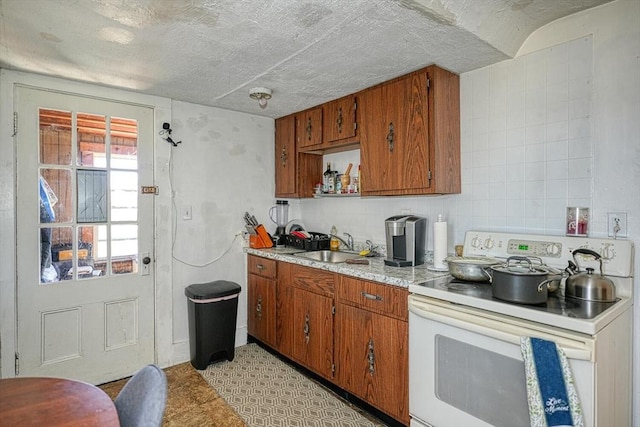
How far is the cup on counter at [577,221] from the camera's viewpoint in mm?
1782

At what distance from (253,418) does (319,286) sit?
0.91 metres

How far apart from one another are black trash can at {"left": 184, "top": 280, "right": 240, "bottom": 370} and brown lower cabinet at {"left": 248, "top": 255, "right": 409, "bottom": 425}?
330 mm

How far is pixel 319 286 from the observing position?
251 cm

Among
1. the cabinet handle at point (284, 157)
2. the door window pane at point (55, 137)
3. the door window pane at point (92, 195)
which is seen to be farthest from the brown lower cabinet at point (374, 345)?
the door window pane at point (55, 137)

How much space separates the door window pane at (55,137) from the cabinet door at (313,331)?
1.92 m

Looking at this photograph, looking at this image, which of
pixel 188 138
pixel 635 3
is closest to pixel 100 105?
pixel 188 138

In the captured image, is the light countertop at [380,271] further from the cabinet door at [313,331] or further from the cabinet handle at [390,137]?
the cabinet handle at [390,137]

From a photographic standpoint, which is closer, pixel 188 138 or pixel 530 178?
pixel 530 178

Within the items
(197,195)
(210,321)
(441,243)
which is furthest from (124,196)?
(441,243)

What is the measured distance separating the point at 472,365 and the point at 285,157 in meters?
2.43

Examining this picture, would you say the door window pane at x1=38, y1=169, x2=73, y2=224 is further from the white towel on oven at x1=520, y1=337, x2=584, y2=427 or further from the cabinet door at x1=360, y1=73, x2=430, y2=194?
the white towel on oven at x1=520, y1=337, x2=584, y2=427

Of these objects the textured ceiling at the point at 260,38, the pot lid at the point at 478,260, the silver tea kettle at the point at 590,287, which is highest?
the textured ceiling at the point at 260,38

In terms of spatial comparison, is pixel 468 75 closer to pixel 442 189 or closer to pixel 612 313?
pixel 442 189

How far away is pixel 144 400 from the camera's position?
1062mm
